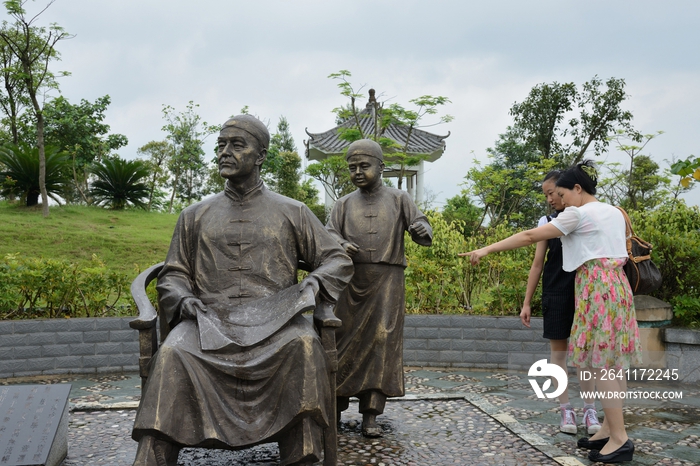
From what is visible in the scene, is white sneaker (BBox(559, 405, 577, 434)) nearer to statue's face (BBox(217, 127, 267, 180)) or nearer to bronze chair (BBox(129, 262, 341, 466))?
bronze chair (BBox(129, 262, 341, 466))

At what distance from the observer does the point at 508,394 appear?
6316 mm

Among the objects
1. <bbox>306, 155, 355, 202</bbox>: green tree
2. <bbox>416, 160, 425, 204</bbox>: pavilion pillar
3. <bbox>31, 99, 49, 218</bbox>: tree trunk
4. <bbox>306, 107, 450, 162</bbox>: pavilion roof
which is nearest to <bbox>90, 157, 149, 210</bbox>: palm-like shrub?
<bbox>31, 99, 49, 218</bbox>: tree trunk

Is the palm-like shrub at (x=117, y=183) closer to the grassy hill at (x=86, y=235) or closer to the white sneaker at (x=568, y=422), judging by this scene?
the grassy hill at (x=86, y=235)

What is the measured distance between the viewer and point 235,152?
391 cm

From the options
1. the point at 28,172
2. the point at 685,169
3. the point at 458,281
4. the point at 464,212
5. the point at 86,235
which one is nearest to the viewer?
the point at 685,169

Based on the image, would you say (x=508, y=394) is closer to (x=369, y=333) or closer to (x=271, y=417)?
(x=369, y=333)

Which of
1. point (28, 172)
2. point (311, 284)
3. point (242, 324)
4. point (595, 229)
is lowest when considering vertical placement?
point (242, 324)

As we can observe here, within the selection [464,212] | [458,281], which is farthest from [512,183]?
[458,281]

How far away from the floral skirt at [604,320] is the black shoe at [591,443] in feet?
1.82

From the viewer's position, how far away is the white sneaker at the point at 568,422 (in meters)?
4.72

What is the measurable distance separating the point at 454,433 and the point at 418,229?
1482mm

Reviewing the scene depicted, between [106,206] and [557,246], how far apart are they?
1798 cm

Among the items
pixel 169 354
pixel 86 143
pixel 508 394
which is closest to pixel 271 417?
pixel 169 354

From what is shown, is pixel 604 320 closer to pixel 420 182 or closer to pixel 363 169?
pixel 363 169
